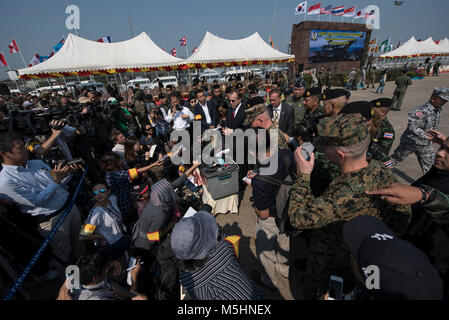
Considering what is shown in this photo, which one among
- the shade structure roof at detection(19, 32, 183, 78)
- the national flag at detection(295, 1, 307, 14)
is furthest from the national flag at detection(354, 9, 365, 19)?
the shade structure roof at detection(19, 32, 183, 78)

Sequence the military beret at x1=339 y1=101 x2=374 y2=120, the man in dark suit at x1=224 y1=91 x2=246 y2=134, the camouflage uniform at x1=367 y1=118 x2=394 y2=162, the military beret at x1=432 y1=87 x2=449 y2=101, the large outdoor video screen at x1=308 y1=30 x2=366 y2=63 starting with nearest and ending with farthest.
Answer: the military beret at x1=339 y1=101 x2=374 y2=120 < the camouflage uniform at x1=367 y1=118 x2=394 y2=162 < the military beret at x1=432 y1=87 x2=449 y2=101 < the man in dark suit at x1=224 y1=91 x2=246 y2=134 < the large outdoor video screen at x1=308 y1=30 x2=366 y2=63

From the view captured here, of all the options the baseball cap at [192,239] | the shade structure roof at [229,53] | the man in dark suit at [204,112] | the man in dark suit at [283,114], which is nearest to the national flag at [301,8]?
the shade structure roof at [229,53]

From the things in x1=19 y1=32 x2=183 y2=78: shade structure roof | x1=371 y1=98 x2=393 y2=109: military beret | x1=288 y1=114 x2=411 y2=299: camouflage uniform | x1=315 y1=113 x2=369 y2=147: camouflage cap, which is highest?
x1=19 y1=32 x2=183 y2=78: shade structure roof

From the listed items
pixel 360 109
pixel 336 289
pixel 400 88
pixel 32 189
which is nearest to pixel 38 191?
pixel 32 189

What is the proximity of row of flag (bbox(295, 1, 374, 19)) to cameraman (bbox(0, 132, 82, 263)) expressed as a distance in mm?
32393

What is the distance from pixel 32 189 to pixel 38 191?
9 cm

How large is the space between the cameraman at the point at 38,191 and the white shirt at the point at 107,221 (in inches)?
23.6

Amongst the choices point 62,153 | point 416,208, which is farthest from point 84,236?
point 416,208

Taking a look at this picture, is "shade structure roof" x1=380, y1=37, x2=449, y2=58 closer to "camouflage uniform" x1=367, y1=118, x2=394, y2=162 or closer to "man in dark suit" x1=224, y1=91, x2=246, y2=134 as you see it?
"man in dark suit" x1=224, y1=91, x2=246, y2=134

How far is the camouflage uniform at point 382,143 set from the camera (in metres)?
2.79

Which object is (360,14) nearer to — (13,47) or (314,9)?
(314,9)

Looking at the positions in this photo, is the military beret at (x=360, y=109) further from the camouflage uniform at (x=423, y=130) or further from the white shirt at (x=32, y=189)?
the white shirt at (x=32, y=189)

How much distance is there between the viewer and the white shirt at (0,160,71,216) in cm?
219
